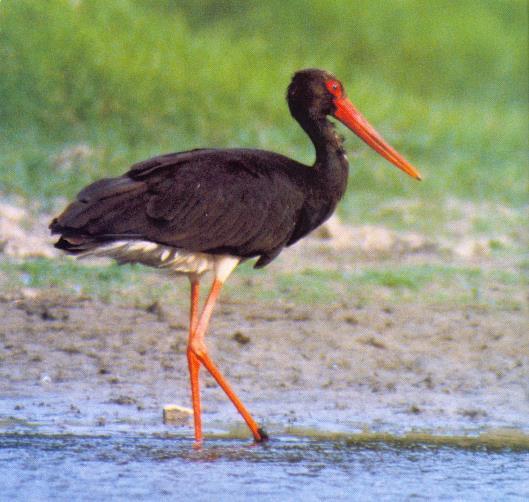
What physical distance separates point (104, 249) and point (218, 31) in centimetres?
757

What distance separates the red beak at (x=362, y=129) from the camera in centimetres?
630

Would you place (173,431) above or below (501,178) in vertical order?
below

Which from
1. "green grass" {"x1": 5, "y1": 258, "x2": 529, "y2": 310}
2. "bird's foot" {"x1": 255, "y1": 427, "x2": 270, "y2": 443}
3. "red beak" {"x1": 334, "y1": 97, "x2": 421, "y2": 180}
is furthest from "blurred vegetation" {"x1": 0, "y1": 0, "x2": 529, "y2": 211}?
"bird's foot" {"x1": 255, "y1": 427, "x2": 270, "y2": 443}

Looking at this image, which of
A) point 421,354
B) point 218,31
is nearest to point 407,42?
point 218,31

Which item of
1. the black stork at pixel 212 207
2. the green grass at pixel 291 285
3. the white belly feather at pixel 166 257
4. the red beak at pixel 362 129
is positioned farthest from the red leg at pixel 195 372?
the green grass at pixel 291 285

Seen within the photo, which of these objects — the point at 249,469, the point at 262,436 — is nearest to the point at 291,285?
the point at 262,436

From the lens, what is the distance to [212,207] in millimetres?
5762

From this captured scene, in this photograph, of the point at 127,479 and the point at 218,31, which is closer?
the point at 127,479

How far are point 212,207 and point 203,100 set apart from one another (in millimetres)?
5447

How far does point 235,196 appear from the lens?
5.80 metres

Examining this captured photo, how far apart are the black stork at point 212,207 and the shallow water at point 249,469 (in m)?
0.26

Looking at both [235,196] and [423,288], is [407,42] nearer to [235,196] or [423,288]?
[423,288]

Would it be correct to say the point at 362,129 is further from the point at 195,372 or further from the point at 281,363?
the point at 195,372

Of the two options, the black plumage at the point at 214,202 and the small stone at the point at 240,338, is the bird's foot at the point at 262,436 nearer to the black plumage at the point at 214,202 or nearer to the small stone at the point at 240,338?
the black plumage at the point at 214,202
